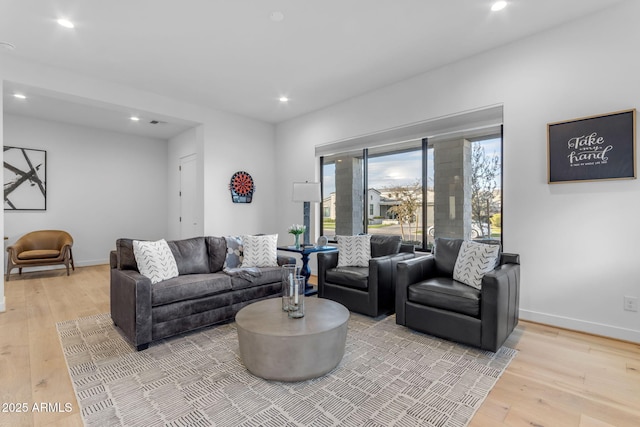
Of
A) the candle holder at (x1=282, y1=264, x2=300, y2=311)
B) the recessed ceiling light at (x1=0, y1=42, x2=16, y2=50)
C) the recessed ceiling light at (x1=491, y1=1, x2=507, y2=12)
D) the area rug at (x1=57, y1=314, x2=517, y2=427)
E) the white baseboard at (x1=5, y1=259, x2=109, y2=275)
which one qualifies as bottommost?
the area rug at (x1=57, y1=314, x2=517, y2=427)

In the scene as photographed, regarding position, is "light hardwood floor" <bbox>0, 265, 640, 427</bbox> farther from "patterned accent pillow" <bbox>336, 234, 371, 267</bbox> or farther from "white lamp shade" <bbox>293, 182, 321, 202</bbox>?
"white lamp shade" <bbox>293, 182, 321, 202</bbox>

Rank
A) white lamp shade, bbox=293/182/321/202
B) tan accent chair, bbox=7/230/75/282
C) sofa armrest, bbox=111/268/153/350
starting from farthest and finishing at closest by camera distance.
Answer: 1. tan accent chair, bbox=7/230/75/282
2. white lamp shade, bbox=293/182/321/202
3. sofa armrest, bbox=111/268/153/350

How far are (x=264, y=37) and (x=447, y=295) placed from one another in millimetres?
3007

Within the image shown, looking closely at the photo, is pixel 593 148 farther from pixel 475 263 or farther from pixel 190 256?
pixel 190 256

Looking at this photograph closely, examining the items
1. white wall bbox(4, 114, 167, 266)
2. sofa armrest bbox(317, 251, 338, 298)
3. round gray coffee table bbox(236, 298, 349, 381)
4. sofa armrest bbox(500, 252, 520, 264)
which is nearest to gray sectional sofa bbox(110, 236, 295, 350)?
sofa armrest bbox(317, 251, 338, 298)

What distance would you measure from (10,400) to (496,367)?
125 inches

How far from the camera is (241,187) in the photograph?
5.50m

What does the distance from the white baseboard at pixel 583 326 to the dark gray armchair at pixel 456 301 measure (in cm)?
45

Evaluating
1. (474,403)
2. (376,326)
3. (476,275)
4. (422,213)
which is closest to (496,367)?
(474,403)

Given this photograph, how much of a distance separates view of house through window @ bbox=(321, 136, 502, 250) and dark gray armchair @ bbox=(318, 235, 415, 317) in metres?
0.72

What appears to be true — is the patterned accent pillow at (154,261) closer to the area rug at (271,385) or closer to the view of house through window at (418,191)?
the area rug at (271,385)

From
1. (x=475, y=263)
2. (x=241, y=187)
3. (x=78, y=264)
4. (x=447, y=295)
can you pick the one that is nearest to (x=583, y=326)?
(x=475, y=263)

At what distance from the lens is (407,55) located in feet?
11.4

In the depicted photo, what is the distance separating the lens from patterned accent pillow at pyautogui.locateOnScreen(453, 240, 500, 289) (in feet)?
9.09
